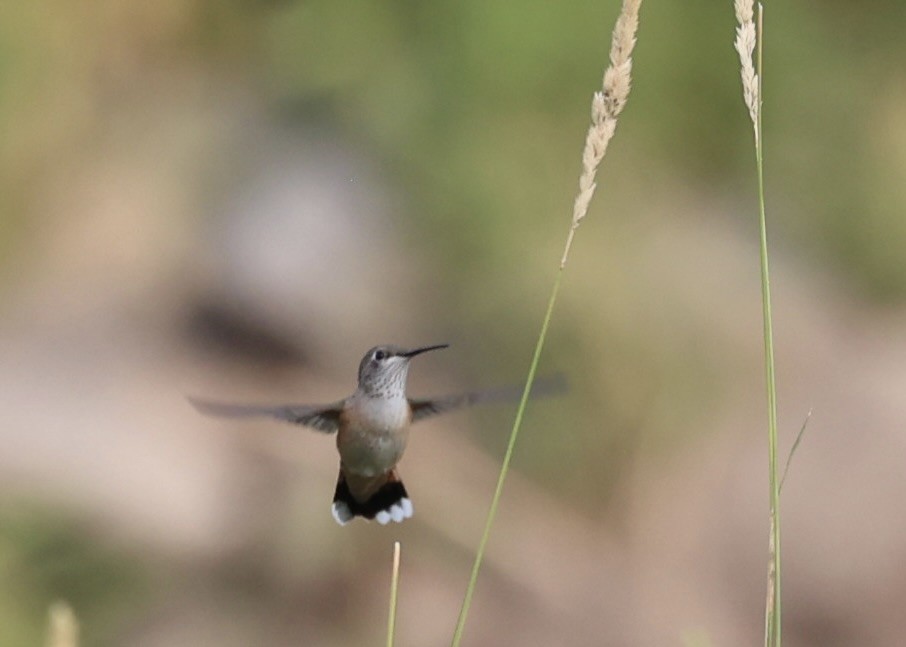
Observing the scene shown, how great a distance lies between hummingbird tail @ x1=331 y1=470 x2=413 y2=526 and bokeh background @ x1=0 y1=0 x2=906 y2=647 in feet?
10.1

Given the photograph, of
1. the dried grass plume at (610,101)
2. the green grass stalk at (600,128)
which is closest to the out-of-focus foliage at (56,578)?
the green grass stalk at (600,128)

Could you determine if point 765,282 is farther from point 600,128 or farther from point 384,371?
point 384,371

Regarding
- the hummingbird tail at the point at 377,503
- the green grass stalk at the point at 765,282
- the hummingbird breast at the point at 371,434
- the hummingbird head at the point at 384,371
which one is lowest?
the hummingbird tail at the point at 377,503

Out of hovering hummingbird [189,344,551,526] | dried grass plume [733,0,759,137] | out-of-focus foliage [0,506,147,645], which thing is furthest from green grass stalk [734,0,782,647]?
out-of-focus foliage [0,506,147,645]

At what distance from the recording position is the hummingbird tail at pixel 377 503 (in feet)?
6.25

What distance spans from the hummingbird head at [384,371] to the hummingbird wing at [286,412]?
0.14 feet

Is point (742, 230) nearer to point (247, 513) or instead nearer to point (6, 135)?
point (247, 513)

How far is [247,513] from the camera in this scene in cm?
541

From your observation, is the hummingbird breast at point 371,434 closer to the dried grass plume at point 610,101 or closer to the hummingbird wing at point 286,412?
the hummingbird wing at point 286,412

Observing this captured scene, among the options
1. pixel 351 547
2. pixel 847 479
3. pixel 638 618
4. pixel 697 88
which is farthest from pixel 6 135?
pixel 847 479

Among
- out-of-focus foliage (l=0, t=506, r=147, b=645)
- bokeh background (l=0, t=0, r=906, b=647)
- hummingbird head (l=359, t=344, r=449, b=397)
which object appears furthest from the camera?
bokeh background (l=0, t=0, r=906, b=647)

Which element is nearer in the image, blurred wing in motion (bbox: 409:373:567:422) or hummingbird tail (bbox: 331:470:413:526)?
blurred wing in motion (bbox: 409:373:567:422)

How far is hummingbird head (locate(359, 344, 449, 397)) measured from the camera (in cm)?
183

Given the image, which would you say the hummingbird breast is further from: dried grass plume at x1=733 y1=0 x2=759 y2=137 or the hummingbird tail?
dried grass plume at x1=733 y1=0 x2=759 y2=137
